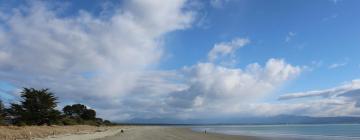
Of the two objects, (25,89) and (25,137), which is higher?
(25,89)

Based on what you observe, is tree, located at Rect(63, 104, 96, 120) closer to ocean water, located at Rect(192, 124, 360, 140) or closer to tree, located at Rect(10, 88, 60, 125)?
ocean water, located at Rect(192, 124, 360, 140)

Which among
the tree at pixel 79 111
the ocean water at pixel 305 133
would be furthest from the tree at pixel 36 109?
the tree at pixel 79 111

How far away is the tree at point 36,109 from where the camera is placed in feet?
200

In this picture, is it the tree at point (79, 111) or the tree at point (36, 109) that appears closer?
the tree at point (36, 109)

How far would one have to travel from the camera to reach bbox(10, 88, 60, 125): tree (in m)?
60.8

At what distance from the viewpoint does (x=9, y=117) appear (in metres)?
60.2

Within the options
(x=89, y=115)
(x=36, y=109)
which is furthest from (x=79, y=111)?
(x=36, y=109)

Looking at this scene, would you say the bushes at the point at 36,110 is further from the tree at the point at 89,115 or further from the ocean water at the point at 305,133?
the tree at the point at 89,115

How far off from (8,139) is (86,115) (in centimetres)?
8707

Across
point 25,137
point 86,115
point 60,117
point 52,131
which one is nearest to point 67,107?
point 86,115

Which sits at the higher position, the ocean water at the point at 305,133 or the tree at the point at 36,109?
the tree at the point at 36,109

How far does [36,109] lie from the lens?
205 feet

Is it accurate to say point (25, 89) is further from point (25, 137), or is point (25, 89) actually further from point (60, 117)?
point (25, 137)

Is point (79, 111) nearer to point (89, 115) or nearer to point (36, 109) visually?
point (89, 115)
